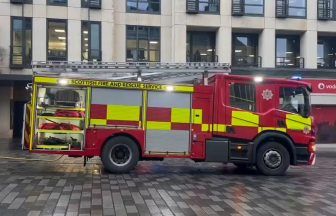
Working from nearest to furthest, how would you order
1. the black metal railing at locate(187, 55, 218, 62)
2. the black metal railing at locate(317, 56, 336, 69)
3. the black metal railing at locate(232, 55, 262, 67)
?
the black metal railing at locate(187, 55, 218, 62), the black metal railing at locate(232, 55, 262, 67), the black metal railing at locate(317, 56, 336, 69)

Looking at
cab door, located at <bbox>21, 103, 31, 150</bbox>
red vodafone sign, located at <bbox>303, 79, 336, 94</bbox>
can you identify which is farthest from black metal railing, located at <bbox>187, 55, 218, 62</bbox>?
cab door, located at <bbox>21, 103, 31, 150</bbox>

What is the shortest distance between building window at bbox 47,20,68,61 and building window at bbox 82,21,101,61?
102 cm

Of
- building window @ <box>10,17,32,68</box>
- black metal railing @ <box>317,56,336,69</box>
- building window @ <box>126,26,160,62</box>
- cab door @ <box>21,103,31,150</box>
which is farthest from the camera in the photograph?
black metal railing @ <box>317,56,336,69</box>

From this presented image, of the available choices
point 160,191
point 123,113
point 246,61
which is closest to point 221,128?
point 123,113

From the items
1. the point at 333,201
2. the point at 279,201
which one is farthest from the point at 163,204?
the point at 333,201

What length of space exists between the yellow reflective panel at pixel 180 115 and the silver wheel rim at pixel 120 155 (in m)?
1.41

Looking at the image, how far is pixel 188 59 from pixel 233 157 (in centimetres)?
1697

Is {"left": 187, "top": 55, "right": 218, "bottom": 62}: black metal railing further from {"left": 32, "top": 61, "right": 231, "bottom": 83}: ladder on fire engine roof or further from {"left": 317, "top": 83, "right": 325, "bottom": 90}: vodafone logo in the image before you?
{"left": 32, "top": 61, "right": 231, "bottom": 83}: ladder on fire engine roof

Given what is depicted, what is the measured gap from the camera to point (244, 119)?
13.0 metres

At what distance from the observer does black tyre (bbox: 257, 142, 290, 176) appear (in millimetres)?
12984

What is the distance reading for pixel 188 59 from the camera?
29.4m

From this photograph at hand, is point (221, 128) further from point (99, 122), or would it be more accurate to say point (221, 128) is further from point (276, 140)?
point (99, 122)

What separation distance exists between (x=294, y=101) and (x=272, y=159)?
1660 millimetres

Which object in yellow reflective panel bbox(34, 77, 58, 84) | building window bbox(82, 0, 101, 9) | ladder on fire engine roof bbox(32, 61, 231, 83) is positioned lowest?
yellow reflective panel bbox(34, 77, 58, 84)
